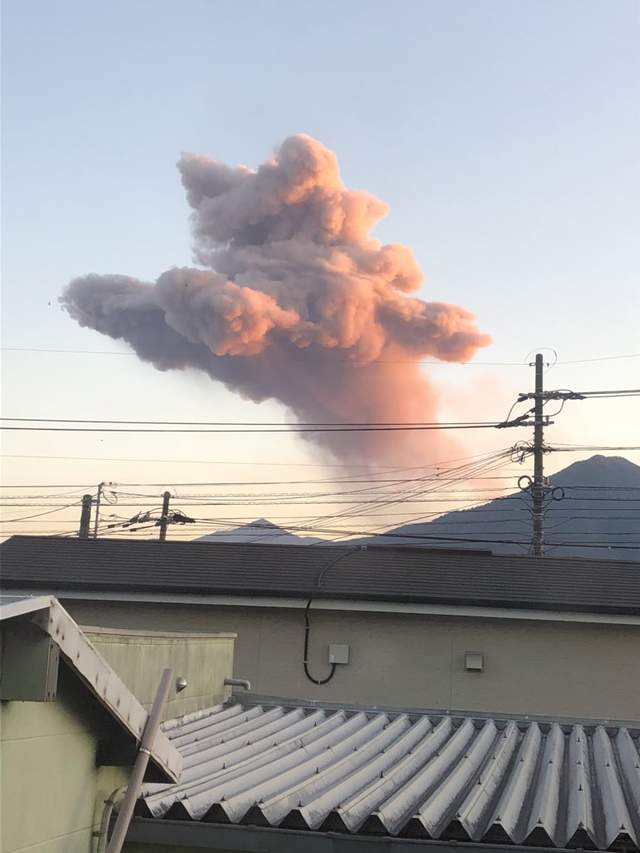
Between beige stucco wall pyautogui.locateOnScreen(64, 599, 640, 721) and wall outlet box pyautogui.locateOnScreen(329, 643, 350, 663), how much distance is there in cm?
13

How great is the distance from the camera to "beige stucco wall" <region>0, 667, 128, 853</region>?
485 cm

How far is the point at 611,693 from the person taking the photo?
1562 cm

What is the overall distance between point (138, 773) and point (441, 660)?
1178cm

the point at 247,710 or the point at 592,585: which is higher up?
the point at 592,585

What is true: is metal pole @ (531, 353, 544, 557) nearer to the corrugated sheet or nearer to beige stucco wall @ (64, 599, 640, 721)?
beige stucco wall @ (64, 599, 640, 721)

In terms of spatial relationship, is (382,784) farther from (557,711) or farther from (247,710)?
(557,711)

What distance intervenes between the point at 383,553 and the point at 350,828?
13462mm

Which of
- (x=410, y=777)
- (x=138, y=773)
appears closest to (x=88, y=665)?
(x=138, y=773)

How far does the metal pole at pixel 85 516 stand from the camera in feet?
143

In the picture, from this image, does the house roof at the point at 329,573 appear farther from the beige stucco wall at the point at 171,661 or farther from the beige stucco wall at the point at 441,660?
the beige stucco wall at the point at 171,661

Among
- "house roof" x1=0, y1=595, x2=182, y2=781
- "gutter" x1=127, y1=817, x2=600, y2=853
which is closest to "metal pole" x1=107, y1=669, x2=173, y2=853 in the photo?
"house roof" x1=0, y1=595, x2=182, y2=781

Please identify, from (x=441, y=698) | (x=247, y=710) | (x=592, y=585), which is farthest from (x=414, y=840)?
(x=592, y=585)

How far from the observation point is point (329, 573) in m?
17.7

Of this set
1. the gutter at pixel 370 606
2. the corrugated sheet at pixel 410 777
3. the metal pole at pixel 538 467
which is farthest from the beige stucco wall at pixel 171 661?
the metal pole at pixel 538 467
